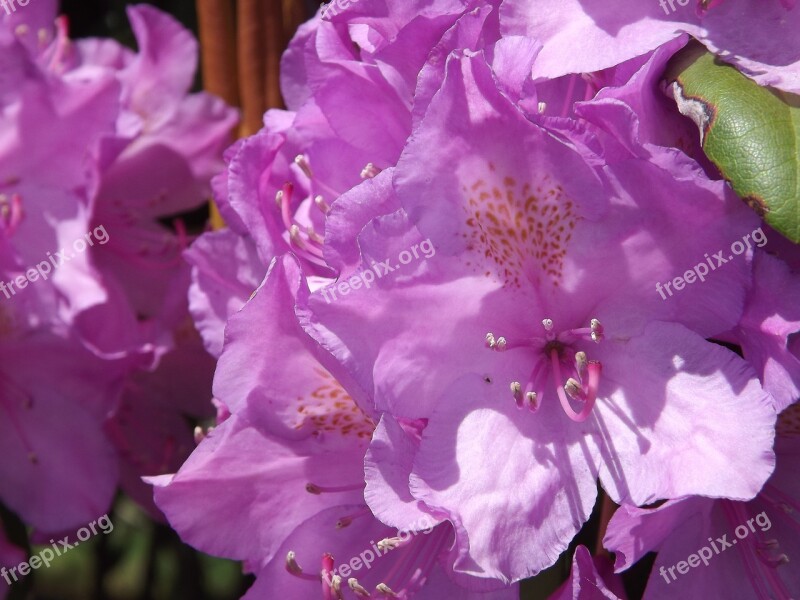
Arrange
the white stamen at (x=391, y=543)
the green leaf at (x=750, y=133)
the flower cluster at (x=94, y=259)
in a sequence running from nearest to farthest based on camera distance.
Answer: the green leaf at (x=750, y=133) < the white stamen at (x=391, y=543) < the flower cluster at (x=94, y=259)

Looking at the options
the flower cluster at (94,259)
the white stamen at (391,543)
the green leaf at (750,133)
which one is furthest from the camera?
the flower cluster at (94,259)

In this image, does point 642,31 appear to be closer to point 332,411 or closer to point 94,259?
point 332,411

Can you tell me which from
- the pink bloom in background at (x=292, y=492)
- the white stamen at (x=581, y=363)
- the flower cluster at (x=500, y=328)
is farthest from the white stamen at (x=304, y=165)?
the white stamen at (x=581, y=363)

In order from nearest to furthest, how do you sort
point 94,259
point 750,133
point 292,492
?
point 750,133 < point 292,492 < point 94,259

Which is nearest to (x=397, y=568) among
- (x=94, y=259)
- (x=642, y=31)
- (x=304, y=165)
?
(x=304, y=165)

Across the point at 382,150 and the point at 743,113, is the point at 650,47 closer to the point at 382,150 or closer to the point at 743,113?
the point at 743,113

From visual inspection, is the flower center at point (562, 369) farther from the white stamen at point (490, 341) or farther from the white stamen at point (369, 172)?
the white stamen at point (369, 172)

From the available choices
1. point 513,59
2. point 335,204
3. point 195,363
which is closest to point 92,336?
point 195,363
